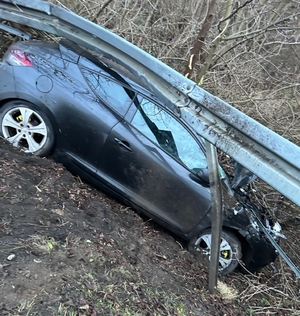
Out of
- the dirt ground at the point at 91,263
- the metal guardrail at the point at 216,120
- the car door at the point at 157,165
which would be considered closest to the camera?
the metal guardrail at the point at 216,120

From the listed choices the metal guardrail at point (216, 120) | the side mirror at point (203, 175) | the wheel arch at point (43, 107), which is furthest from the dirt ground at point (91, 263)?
the metal guardrail at point (216, 120)

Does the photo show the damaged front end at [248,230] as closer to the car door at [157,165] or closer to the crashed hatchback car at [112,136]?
the crashed hatchback car at [112,136]

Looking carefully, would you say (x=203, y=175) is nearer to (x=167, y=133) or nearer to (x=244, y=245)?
(x=167, y=133)

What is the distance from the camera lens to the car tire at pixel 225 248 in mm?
4754

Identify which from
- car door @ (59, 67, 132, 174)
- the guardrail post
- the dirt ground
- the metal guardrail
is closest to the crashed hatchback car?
car door @ (59, 67, 132, 174)

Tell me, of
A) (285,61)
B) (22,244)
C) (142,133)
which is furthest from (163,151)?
(285,61)

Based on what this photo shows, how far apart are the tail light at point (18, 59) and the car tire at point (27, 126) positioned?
46cm

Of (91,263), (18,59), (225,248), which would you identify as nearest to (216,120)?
(91,263)

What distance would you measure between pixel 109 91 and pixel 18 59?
1.17 meters

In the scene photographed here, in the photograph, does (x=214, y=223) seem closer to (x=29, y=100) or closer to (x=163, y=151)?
(x=163, y=151)

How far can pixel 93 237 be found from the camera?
3654 millimetres

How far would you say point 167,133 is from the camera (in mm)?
4586

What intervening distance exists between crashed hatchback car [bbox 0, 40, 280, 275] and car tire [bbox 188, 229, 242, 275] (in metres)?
0.02

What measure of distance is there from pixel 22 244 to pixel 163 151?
2.04m
